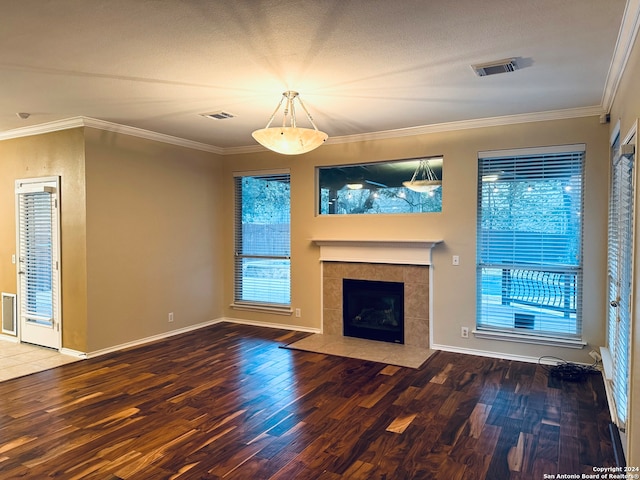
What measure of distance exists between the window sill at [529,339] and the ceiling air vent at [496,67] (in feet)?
9.34

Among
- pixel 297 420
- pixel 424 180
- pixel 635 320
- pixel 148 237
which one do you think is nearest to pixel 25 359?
pixel 148 237

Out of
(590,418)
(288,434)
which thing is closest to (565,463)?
(590,418)

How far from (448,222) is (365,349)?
182 centimetres

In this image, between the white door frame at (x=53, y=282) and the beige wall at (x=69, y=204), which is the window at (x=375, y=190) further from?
the white door frame at (x=53, y=282)

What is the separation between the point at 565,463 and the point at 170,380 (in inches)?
131

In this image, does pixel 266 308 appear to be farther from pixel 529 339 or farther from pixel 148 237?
pixel 529 339

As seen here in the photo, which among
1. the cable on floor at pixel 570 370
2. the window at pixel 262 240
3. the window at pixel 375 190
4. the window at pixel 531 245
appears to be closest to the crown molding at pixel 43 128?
the window at pixel 262 240

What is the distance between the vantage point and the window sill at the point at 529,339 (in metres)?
4.47

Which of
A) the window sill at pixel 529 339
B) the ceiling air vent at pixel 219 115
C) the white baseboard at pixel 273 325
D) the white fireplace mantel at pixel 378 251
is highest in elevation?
the ceiling air vent at pixel 219 115

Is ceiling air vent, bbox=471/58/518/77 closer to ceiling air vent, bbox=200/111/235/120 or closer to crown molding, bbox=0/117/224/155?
ceiling air vent, bbox=200/111/235/120

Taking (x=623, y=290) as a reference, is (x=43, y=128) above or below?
above

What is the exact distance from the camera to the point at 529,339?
15.3 feet

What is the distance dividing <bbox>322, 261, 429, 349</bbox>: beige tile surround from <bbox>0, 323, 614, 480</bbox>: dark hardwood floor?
588 millimetres

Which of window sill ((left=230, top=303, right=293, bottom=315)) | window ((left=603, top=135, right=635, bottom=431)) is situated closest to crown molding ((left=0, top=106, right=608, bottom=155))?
window ((left=603, top=135, right=635, bottom=431))
